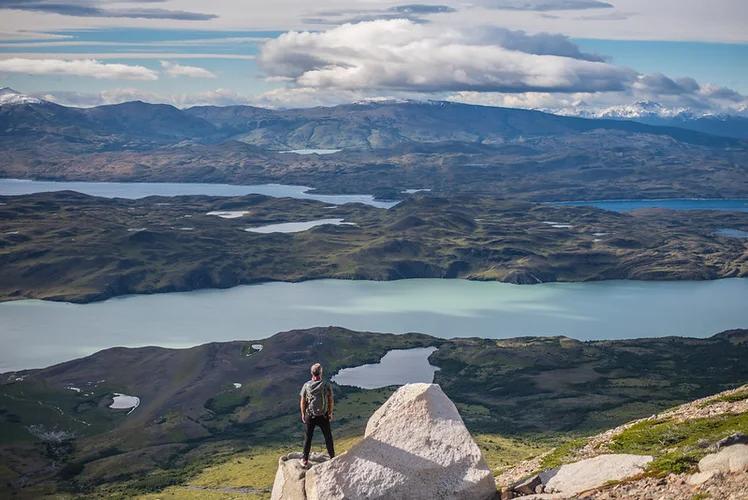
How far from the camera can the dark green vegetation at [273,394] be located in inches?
4537

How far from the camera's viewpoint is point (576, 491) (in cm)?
2444

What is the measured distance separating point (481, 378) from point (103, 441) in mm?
70132

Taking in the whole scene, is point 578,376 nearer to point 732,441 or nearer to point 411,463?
point 732,441

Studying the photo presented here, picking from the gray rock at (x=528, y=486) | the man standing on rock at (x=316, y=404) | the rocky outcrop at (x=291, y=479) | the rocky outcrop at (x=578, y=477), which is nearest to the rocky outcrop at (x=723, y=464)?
the rocky outcrop at (x=578, y=477)

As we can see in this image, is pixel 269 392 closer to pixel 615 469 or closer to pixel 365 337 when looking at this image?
pixel 365 337

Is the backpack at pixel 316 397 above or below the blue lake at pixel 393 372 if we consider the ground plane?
above

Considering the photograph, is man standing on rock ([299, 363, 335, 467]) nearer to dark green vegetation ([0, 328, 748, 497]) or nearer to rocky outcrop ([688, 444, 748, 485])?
rocky outcrop ([688, 444, 748, 485])

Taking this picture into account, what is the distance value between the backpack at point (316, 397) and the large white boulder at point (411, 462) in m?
1.54

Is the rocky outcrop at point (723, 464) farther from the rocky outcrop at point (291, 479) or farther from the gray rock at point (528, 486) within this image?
the rocky outcrop at point (291, 479)

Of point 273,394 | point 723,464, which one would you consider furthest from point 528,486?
point 273,394

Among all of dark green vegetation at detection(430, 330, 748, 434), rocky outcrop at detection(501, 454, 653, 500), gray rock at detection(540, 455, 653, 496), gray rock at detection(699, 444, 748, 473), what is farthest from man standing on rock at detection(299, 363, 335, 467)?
dark green vegetation at detection(430, 330, 748, 434)

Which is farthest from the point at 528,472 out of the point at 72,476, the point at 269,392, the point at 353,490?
the point at 269,392

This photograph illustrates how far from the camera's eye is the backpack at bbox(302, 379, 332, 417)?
81.8ft

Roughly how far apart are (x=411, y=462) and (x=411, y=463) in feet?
0.12
